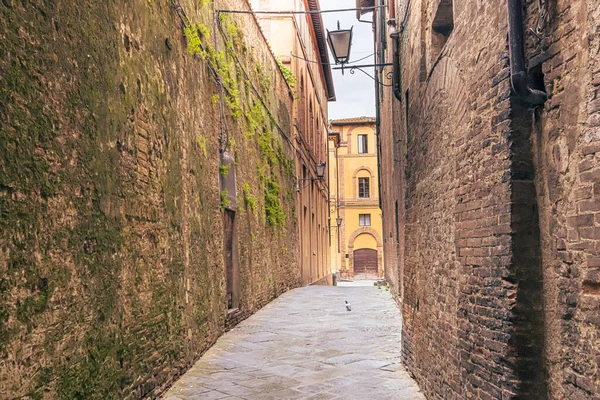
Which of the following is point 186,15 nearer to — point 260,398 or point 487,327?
point 260,398

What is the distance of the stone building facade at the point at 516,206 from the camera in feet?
8.62

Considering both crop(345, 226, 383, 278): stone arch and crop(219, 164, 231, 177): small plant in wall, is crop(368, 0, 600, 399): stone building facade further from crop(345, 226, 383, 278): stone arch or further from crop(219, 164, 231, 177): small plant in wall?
crop(345, 226, 383, 278): stone arch

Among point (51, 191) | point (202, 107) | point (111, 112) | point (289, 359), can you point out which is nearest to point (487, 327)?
point (51, 191)

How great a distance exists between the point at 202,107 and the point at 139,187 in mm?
2965

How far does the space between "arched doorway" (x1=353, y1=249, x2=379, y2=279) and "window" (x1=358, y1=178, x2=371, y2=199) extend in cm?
370

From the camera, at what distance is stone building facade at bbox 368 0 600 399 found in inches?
103

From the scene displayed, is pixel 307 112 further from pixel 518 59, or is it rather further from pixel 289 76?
pixel 518 59

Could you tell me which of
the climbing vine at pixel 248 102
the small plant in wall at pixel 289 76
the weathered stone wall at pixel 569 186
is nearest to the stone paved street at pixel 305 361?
the climbing vine at pixel 248 102

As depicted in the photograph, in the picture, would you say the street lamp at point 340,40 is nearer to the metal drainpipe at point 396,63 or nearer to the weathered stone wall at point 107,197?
the metal drainpipe at point 396,63

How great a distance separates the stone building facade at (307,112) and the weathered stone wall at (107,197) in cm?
695

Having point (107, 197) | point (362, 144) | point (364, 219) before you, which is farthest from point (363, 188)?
point (107, 197)

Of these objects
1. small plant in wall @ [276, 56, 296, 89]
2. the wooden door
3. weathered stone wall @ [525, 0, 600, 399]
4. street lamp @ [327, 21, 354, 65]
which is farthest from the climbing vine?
the wooden door

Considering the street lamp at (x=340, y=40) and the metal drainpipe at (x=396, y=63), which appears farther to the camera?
the street lamp at (x=340, y=40)

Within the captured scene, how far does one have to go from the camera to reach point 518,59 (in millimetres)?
3135
